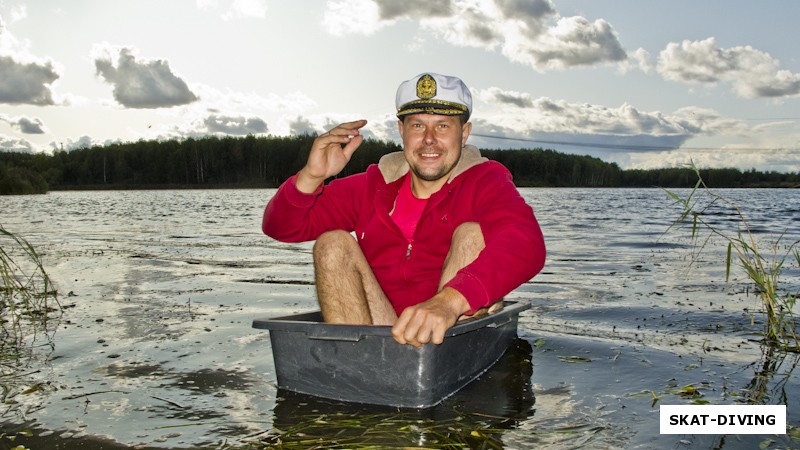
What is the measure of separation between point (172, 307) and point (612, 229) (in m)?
13.5

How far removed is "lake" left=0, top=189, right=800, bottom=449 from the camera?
11.3 ft

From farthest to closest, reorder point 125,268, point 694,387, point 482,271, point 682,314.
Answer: point 125,268, point 682,314, point 694,387, point 482,271

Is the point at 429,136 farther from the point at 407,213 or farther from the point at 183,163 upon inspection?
the point at 183,163

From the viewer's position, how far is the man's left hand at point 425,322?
2992mm

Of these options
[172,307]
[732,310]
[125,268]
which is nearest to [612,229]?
[732,310]

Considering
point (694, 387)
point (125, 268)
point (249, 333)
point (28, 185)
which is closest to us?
point (694, 387)

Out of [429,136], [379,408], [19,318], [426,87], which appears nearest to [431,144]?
[429,136]

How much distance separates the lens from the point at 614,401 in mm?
3984

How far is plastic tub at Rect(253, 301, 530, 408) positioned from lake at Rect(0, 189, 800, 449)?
3.3 inches

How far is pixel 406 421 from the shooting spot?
357 centimetres

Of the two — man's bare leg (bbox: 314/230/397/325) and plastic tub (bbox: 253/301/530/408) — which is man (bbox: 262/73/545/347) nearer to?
man's bare leg (bbox: 314/230/397/325)

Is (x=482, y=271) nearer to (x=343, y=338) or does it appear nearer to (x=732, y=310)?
(x=343, y=338)

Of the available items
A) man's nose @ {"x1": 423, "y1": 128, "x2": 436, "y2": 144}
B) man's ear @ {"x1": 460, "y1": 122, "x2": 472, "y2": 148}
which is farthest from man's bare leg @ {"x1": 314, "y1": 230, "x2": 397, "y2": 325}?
man's ear @ {"x1": 460, "y1": 122, "x2": 472, "y2": 148}

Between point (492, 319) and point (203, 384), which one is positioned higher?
point (492, 319)
